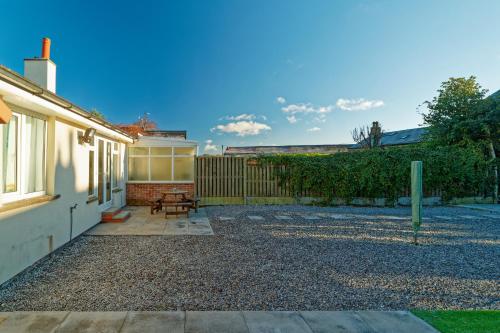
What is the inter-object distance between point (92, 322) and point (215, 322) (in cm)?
119

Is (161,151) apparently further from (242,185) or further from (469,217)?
(469,217)

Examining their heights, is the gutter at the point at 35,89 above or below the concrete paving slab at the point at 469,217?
above

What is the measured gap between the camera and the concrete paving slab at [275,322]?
8.79ft

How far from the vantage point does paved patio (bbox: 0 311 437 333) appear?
2.64 meters

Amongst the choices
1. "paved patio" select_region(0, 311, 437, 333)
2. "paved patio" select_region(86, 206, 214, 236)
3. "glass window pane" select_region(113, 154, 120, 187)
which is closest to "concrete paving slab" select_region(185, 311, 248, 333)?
"paved patio" select_region(0, 311, 437, 333)

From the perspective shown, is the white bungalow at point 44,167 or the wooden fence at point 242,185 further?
the wooden fence at point 242,185

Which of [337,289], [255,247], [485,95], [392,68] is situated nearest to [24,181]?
[255,247]

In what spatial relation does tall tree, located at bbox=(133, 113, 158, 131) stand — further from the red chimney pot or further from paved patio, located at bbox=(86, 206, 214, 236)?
the red chimney pot

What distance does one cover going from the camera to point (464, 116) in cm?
1391

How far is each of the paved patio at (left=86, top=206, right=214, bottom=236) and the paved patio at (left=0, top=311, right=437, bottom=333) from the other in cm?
402

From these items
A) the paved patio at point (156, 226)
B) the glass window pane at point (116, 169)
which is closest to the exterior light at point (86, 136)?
the paved patio at point (156, 226)

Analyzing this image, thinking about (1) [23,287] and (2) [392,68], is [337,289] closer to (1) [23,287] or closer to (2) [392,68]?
(1) [23,287]

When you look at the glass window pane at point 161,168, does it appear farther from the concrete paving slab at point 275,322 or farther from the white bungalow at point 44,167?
the concrete paving slab at point 275,322

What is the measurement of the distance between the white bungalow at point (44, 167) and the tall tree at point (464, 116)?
1519 cm
